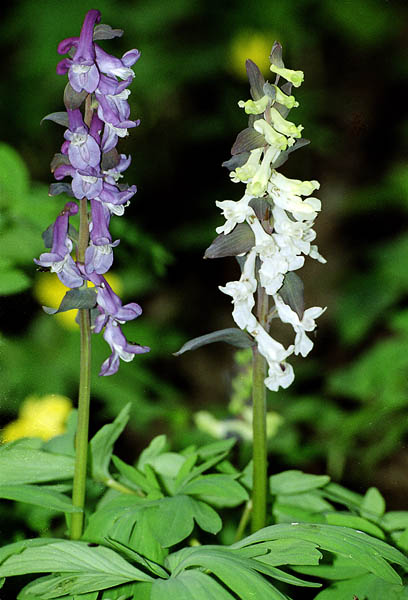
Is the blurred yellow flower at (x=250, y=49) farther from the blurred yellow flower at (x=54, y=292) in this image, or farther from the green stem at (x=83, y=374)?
the green stem at (x=83, y=374)

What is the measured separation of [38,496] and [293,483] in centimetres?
39

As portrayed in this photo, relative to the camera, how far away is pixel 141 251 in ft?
5.06

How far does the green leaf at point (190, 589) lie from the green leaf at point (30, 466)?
0.27 m

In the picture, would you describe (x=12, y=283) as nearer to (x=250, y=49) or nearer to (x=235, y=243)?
(x=235, y=243)

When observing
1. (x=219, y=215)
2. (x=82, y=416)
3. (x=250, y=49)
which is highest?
(x=250, y=49)

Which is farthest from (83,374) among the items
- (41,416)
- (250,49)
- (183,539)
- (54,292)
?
(250,49)

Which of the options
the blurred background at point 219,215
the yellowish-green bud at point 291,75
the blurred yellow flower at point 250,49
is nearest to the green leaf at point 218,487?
the yellowish-green bud at point 291,75

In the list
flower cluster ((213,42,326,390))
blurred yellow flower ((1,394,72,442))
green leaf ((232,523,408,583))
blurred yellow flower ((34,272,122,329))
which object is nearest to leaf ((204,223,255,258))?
flower cluster ((213,42,326,390))

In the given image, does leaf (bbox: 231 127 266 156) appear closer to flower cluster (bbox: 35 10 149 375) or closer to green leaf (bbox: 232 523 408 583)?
flower cluster (bbox: 35 10 149 375)

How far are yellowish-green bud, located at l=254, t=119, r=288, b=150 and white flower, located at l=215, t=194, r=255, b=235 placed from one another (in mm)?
73

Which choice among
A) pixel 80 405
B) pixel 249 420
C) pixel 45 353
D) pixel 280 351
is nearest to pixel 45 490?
pixel 80 405

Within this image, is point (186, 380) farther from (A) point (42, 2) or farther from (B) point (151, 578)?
(B) point (151, 578)

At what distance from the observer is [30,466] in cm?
101

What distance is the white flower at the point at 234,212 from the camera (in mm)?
875
